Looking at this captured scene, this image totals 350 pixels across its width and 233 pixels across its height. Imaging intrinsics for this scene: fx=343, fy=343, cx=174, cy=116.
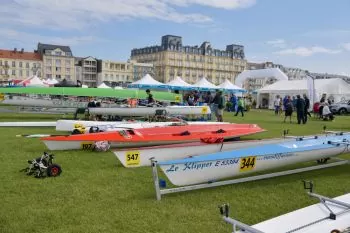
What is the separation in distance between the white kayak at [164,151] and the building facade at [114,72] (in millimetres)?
90021

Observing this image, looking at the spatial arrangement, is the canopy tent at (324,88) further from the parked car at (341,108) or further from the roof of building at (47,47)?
the roof of building at (47,47)

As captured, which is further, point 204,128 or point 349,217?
point 204,128

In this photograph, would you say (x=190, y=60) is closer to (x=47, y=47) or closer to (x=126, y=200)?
(x=47, y=47)

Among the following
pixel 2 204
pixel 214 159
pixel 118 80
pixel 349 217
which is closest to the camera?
pixel 349 217

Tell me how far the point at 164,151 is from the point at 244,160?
1.51 metres

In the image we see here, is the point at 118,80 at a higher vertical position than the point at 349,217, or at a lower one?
higher

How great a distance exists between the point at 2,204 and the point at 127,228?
5.45ft

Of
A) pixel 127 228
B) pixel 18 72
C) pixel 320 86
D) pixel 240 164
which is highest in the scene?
pixel 18 72

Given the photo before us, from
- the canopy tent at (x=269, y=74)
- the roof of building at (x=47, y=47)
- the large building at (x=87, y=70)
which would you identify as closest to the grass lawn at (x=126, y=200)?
the canopy tent at (x=269, y=74)

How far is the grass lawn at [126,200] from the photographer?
355 cm

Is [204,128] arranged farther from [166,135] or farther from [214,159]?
[214,159]

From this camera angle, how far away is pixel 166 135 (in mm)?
7730

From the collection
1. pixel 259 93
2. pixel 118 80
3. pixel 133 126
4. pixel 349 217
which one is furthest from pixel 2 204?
pixel 118 80

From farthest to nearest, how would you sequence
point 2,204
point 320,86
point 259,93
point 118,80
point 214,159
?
point 118,80 → point 259,93 → point 320,86 → point 214,159 → point 2,204
